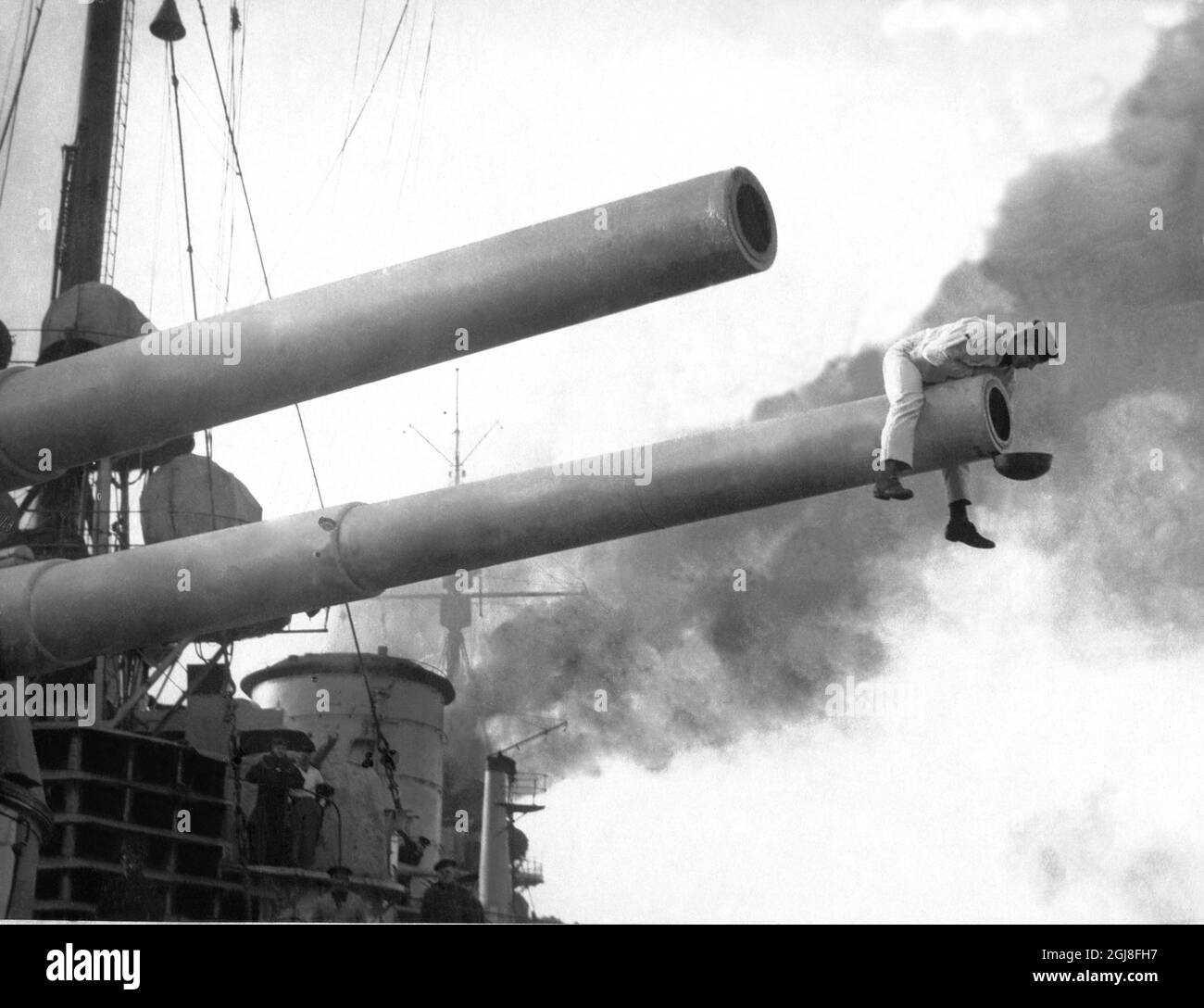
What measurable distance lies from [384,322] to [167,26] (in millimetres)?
6952

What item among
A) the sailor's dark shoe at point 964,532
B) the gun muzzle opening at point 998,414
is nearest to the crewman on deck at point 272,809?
the sailor's dark shoe at point 964,532

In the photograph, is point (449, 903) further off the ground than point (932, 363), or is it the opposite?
point (932, 363)

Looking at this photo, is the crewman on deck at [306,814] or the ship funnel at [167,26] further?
the crewman on deck at [306,814]

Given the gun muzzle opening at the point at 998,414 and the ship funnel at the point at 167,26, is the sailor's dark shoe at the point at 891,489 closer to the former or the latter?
the gun muzzle opening at the point at 998,414

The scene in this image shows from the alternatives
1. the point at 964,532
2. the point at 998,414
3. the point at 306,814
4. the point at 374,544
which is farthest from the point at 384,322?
the point at 306,814

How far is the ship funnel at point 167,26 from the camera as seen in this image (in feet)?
33.4

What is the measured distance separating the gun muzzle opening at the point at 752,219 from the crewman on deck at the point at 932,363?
4.65 ft

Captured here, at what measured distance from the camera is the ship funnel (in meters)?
10.2

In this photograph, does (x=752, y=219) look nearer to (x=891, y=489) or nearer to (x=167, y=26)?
(x=891, y=489)

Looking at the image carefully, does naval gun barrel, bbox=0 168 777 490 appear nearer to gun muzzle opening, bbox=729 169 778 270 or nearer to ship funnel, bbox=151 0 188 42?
gun muzzle opening, bbox=729 169 778 270

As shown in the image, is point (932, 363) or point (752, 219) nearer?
point (752, 219)

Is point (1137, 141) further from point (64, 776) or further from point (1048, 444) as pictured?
point (64, 776)

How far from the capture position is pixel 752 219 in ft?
12.8
